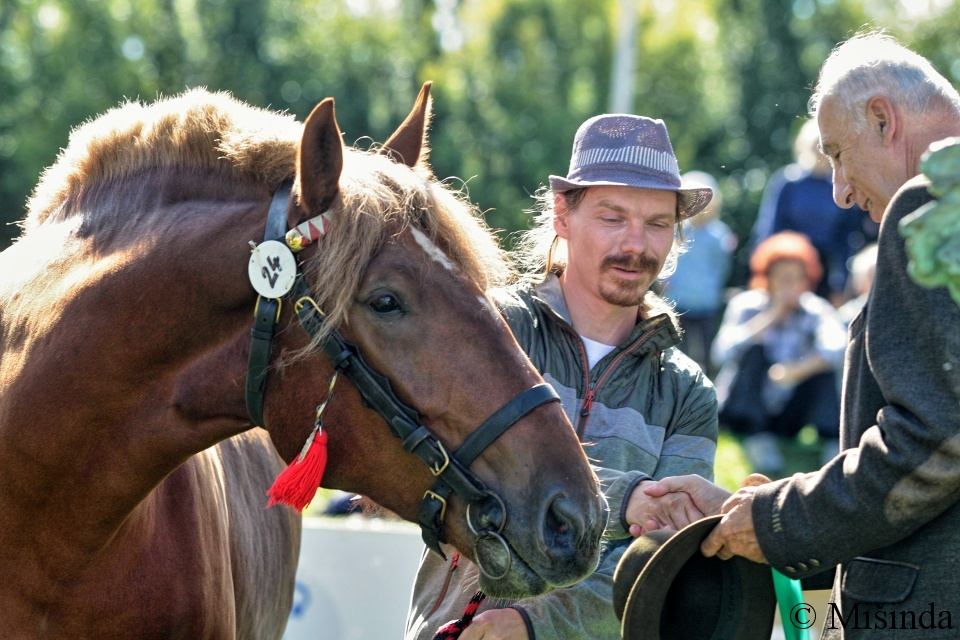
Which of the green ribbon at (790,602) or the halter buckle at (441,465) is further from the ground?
the halter buckle at (441,465)

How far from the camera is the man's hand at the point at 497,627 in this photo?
Result: 3436 millimetres

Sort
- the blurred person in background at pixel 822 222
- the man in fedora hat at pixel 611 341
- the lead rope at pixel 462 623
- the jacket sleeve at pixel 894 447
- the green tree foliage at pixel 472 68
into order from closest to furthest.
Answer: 1. the jacket sleeve at pixel 894 447
2. the lead rope at pixel 462 623
3. the man in fedora hat at pixel 611 341
4. the blurred person in background at pixel 822 222
5. the green tree foliage at pixel 472 68

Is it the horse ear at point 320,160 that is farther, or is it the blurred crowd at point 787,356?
the blurred crowd at point 787,356

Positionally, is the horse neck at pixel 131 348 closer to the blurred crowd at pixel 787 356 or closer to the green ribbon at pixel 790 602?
the green ribbon at pixel 790 602

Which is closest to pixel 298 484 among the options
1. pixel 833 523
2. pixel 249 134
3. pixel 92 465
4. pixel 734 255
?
pixel 92 465

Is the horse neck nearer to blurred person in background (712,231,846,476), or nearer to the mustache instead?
the mustache

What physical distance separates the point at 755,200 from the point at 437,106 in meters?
7.03

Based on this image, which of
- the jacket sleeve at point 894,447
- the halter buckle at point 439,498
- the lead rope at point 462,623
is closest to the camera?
the jacket sleeve at point 894,447

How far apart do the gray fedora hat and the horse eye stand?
1017 millimetres

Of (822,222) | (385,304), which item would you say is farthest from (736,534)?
(822,222)

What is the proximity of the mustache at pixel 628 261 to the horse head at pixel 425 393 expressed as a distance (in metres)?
0.73

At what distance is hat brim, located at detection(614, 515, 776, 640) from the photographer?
122 inches

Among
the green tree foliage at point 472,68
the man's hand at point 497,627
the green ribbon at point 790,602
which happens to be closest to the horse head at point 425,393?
the man's hand at point 497,627

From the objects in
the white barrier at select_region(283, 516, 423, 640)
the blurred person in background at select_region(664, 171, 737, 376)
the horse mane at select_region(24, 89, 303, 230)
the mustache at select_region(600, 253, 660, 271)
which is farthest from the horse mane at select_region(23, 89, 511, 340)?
the blurred person in background at select_region(664, 171, 737, 376)
